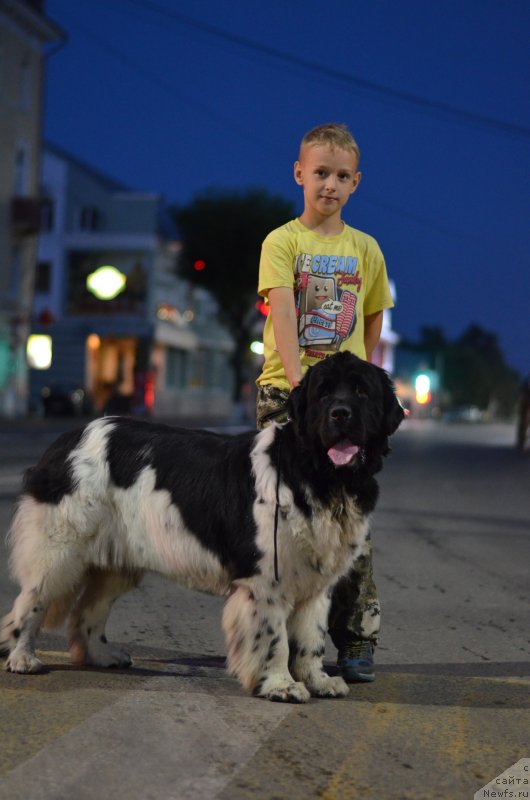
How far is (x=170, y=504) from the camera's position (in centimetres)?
461

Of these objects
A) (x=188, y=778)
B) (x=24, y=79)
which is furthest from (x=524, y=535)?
(x=24, y=79)

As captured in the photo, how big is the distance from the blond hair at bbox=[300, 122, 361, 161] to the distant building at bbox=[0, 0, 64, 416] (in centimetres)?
3590

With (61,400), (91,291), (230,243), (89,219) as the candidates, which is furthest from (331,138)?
(89,219)

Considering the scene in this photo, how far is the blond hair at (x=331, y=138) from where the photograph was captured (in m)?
4.91

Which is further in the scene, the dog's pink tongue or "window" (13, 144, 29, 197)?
"window" (13, 144, 29, 197)

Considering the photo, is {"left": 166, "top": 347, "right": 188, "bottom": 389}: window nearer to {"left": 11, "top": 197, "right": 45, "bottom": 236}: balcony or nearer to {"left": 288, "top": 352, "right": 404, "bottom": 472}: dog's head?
{"left": 11, "top": 197, "right": 45, "bottom": 236}: balcony

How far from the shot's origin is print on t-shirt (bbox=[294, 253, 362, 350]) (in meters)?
4.95

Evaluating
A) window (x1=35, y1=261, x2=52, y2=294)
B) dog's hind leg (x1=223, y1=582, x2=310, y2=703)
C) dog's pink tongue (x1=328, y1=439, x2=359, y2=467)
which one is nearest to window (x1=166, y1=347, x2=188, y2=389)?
window (x1=35, y1=261, x2=52, y2=294)

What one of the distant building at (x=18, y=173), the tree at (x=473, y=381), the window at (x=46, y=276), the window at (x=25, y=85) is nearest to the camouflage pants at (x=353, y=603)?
the distant building at (x=18, y=173)

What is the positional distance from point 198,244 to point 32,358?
13.0 meters

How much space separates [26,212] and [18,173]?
7.71 ft

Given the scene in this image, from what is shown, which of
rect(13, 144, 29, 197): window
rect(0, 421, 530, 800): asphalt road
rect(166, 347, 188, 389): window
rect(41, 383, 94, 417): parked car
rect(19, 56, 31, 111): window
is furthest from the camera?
rect(166, 347, 188, 389): window

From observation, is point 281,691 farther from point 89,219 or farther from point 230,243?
point 89,219

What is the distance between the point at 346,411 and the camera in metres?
4.23
